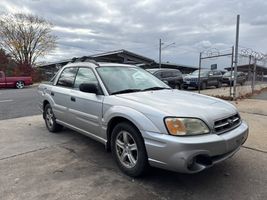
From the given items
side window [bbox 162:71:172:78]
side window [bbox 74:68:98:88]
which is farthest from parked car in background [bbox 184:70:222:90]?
side window [bbox 74:68:98:88]

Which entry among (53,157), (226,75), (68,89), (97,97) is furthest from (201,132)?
(226,75)

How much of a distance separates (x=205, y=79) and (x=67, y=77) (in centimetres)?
1653

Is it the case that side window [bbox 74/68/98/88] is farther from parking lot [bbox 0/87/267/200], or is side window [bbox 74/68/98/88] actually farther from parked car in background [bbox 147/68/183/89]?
parked car in background [bbox 147/68/183/89]

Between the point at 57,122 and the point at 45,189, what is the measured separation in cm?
266

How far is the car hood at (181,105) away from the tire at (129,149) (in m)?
0.36

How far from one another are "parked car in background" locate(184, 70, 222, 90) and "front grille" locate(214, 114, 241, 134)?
16413mm

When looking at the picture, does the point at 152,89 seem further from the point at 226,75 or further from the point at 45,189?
the point at 226,75

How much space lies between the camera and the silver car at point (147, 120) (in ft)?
11.6

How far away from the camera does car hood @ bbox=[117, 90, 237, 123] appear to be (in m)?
3.70

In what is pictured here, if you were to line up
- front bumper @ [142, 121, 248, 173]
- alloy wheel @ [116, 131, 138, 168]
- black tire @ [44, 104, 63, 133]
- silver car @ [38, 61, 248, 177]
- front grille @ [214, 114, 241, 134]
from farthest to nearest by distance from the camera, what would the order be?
black tire @ [44, 104, 63, 133] → alloy wheel @ [116, 131, 138, 168] → front grille @ [214, 114, 241, 134] → silver car @ [38, 61, 248, 177] → front bumper @ [142, 121, 248, 173]

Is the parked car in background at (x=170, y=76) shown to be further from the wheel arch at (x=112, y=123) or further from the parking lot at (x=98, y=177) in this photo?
the wheel arch at (x=112, y=123)

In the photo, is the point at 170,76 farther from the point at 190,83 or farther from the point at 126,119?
the point at 126,119

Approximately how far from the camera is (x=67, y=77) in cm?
604

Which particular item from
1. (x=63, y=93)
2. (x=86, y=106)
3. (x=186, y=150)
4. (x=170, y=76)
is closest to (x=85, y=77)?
(x=86, y=106)
